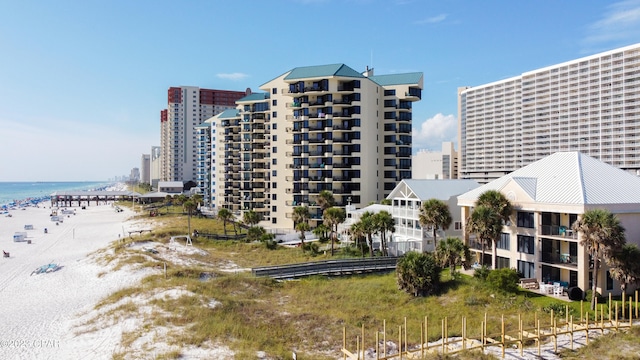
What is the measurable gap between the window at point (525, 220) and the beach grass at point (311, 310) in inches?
237

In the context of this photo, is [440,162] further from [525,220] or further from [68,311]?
[68,311]

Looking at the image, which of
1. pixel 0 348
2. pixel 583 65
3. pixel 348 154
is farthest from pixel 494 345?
pixel 583 65

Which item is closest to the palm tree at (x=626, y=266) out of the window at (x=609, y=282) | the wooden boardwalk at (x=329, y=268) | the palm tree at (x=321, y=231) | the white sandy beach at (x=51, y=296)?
the window at (x=609, y=282)

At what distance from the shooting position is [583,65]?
118375mm

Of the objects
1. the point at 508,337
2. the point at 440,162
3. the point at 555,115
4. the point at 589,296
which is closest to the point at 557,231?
the point at 589,296

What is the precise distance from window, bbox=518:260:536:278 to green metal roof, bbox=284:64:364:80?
48123 millimetres

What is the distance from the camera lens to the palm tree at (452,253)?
120 ft

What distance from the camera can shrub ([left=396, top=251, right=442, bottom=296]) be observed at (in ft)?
114

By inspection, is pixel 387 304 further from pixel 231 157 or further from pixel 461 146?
pixel 461 146

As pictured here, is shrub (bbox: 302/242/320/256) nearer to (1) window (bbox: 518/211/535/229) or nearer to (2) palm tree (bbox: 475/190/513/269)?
(2) palm tree (bbox: 475/190/513/269)

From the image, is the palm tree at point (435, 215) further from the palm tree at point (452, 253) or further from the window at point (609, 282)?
the window at point (609, 282)

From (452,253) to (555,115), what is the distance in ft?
368

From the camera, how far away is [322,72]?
75.9 meters

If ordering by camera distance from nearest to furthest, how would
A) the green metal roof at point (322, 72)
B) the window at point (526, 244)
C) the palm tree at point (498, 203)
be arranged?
the window at point (526, 244) → the palm tree at point (498, 203) → the green metal roof at point (322, 72)
